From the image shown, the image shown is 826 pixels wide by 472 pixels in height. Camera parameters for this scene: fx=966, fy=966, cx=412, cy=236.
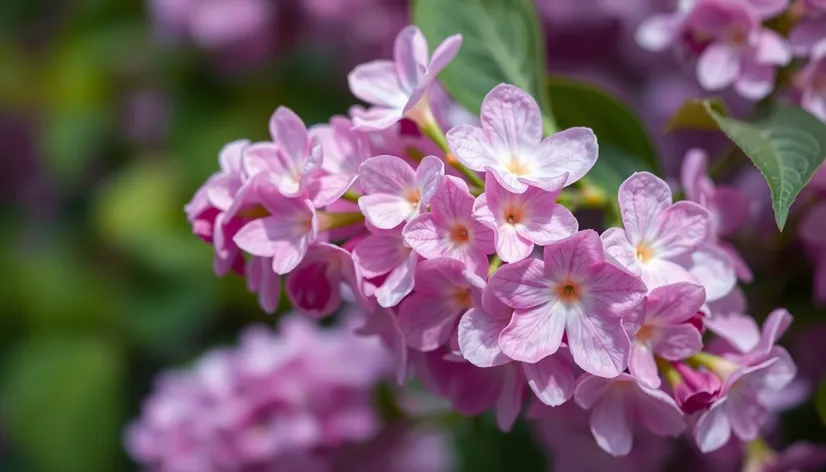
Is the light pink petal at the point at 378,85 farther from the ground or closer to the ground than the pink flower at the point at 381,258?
farther from the ground

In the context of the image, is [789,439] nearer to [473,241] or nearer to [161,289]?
[473,241]

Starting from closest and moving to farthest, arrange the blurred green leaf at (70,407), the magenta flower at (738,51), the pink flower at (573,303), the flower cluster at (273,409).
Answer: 1. the pink flower at (573,303)
2. the magenta flower at (738,51)
3. the flower cluster at (273,409)
4. the blurred green leaf at (70,407)

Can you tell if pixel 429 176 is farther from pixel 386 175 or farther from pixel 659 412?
pixel 659 412

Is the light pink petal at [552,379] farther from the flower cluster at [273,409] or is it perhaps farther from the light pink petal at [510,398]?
the flower cluster at [273,409]

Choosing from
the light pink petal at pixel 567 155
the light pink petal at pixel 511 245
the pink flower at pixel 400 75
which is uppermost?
the pink flower at pixel 400 75

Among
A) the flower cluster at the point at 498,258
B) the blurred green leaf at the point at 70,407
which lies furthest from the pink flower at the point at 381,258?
the blurred green leaf at the point at 70,407

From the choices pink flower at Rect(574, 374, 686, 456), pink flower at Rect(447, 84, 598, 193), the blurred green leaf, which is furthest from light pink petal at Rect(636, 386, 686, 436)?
the blurred green leaf

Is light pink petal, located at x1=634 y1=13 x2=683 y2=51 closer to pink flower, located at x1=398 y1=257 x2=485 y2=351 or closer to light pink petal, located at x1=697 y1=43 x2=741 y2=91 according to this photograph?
light pink petal, located at x1=697 y1=43 x2=741 y2=91
